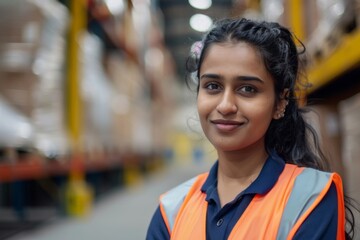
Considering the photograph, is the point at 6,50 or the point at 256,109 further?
the point at 6,50

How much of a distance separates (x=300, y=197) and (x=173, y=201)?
1.07 ft

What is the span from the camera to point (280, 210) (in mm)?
984

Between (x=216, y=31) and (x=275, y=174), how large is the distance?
35cm

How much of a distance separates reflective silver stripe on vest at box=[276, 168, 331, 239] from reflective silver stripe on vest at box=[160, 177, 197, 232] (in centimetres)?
29

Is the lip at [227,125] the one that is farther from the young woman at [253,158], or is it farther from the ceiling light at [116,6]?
the ceiling light at [116,6]

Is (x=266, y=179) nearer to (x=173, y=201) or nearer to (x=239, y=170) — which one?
(x=239, y=170)

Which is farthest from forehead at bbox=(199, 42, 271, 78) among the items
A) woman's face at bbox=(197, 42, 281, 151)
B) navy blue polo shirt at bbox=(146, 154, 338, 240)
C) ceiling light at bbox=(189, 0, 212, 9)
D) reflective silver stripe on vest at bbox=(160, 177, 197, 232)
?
ceiling light at bbox=(189, 0, 212, 9)

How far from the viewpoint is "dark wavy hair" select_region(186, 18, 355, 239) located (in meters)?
1.08

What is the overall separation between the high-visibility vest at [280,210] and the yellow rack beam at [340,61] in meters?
0.81

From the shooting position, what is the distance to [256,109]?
1049 millimetres

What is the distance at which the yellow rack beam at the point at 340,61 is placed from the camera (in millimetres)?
1906

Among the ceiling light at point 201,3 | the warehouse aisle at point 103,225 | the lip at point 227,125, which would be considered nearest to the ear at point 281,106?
the lip at point 227,125

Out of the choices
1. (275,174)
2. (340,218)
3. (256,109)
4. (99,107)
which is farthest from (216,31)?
(99,107)

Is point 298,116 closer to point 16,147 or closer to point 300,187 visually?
point 300,187
